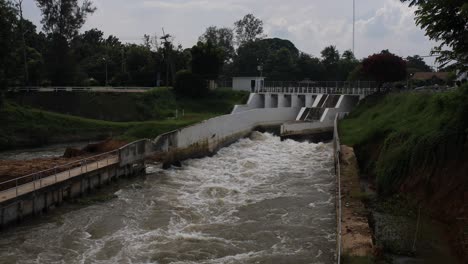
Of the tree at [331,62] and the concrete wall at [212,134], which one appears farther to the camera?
the tree at [331,62]

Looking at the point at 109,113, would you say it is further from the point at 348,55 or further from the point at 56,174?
the point at 348,55

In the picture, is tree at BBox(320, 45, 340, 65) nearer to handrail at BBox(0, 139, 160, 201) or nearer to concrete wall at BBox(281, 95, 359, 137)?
concrete wall at BBox(281, 95, 359, 137)

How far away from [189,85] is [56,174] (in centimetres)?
3121

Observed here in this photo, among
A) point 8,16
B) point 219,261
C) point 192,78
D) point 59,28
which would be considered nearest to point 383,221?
point 219,261

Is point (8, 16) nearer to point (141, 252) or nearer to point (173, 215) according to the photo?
point (173, 215)

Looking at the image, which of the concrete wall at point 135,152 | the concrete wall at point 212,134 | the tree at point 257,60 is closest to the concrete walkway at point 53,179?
the concrete wall at point 135,152

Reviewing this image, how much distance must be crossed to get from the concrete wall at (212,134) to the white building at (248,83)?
12.1 meters

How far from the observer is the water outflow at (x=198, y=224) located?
12.7 meters

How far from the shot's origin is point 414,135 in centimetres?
1681

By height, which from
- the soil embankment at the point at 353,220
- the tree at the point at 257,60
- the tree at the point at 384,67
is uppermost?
the tree at the point at 257,60

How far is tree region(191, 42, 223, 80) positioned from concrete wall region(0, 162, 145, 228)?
28.0 meters

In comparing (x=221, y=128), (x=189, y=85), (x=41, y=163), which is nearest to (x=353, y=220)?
(x=41, y=163)

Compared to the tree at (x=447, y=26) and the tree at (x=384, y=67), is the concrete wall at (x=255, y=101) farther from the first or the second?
the tree at (x=447, y=26)

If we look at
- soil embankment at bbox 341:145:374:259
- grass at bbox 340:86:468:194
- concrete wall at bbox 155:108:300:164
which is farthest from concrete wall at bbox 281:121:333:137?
soil embankment at bbox 341:145:374:259
